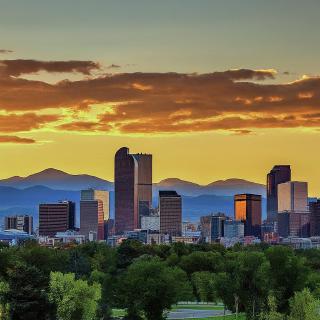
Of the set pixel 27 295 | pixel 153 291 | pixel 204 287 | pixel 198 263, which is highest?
pixel 198 263

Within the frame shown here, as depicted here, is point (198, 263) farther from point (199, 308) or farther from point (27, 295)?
point (27, 295)

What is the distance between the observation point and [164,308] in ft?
382

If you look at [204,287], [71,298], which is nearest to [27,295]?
[71,298]

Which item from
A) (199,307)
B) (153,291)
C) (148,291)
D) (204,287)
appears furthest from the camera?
(204,287)

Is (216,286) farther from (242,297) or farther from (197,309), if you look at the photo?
(197,309)

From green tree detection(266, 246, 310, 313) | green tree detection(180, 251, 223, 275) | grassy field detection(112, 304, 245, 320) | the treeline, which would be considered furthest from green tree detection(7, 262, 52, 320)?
green tree detection(180, 251, 223, 275)

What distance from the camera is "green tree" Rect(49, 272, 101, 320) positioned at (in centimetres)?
10406

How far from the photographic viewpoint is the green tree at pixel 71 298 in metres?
104

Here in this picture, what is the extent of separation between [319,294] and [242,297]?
1835 cm

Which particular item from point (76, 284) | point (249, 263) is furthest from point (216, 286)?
point (76, 284)

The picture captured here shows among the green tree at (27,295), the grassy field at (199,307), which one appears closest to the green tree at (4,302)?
the green tree at (27,295)

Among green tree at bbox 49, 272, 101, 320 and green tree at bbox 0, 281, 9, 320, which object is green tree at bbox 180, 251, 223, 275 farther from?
green tree at bbox 0, 281, 9, 320

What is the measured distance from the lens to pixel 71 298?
105438mm

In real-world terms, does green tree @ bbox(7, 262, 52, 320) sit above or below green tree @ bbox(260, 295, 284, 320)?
above
